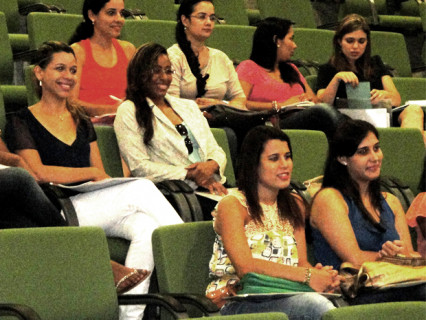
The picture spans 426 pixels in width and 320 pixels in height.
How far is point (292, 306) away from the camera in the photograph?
8.77 ft

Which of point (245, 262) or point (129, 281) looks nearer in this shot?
point (245, 262)

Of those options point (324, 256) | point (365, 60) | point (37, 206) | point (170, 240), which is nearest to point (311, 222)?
point (324, 256)

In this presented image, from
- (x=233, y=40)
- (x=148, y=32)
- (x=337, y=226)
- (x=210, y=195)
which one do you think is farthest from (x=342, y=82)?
(x=337, y=226)

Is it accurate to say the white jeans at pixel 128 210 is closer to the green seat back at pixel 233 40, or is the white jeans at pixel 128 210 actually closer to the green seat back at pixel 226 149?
the green seat back at pixel 226 149

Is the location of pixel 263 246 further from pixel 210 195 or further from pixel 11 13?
pixel 11 13

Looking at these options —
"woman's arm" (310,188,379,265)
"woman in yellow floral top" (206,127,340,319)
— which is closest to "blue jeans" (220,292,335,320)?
"woman in yellow floral top" (206,127,340,319)

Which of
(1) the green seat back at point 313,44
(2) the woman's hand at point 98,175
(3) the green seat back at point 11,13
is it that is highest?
(3) the green seat back at point 11,13

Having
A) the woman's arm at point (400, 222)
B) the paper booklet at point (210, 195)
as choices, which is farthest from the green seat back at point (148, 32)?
the woman's arm at point (400, 222)

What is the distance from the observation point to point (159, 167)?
3.56m

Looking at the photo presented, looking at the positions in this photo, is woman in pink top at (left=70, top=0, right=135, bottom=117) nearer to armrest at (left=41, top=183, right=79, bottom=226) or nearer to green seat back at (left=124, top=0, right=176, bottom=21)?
→ armrest at (left=41, top=183, right=79, bottom=226)

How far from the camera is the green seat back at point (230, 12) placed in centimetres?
560

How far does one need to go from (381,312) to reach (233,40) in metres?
2.90

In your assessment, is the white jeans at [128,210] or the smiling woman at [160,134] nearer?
the white jeans at [128,210]

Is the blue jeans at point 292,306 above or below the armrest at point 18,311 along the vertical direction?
below
